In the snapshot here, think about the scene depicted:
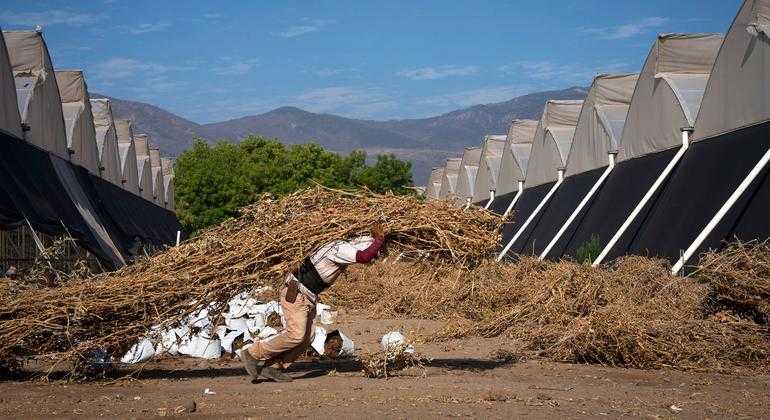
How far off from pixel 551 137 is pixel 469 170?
21.3 metres

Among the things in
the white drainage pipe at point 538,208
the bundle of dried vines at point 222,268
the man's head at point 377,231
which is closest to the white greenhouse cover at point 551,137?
the white drainage pipe at point 538,208

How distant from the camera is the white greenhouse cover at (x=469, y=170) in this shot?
58.8 meters

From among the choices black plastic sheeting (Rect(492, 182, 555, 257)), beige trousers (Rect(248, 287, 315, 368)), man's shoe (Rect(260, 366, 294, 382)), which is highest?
beige trousers (Rect(248, 287, 315, 368))

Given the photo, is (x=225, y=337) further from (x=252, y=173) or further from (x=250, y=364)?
(x=252, y=173)

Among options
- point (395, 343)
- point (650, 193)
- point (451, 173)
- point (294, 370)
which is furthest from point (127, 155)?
point (395, 343)

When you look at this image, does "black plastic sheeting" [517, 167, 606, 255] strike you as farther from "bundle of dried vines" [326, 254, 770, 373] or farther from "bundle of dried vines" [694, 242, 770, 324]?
"bundle of dried vines" [694, 242, 770, 324]

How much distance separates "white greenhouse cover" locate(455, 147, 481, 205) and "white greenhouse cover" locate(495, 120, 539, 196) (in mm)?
11265

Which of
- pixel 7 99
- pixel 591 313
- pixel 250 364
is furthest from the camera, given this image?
pixel 7 99

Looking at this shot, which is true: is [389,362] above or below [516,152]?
above

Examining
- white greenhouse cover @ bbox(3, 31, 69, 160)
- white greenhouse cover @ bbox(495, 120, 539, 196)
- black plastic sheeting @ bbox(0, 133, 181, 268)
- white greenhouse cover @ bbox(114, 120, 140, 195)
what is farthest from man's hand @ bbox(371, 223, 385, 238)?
white greenhouse cover @ bbox(114, 120, 140, 195)

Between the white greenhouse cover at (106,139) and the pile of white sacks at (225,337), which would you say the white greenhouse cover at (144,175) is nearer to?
the white greenhouse cover at (106,139)

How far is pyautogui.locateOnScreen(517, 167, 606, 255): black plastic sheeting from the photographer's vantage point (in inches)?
1165

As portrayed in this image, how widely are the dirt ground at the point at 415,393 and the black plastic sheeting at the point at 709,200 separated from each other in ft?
17.4

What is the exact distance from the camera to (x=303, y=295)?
33.0 feet
